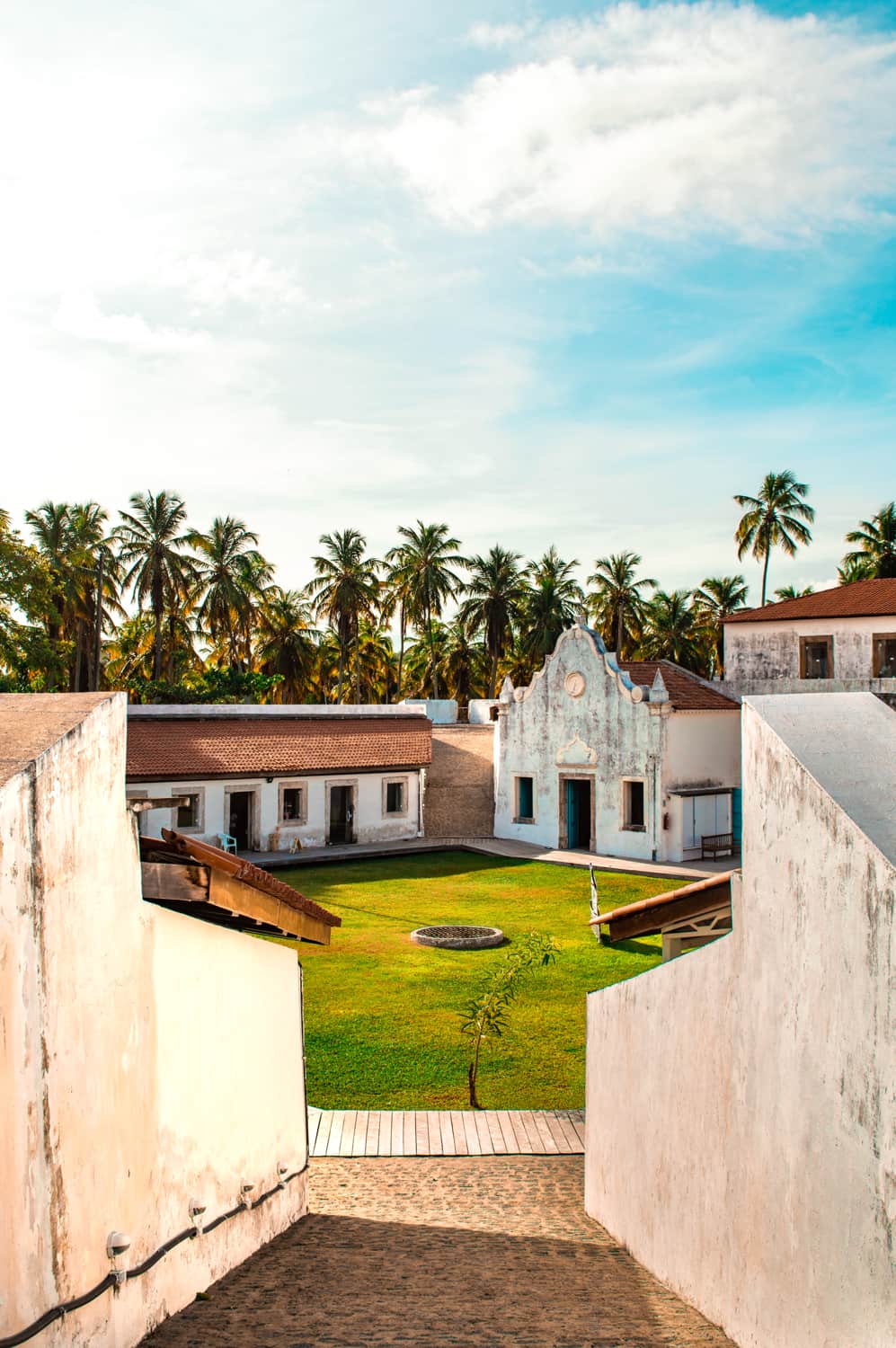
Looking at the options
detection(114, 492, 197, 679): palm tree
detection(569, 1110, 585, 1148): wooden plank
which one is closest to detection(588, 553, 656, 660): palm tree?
detection(114, 492, 197, 679): palm tree

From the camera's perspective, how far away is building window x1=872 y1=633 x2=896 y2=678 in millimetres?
32562

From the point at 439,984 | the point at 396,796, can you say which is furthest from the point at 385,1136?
the point at 396,796

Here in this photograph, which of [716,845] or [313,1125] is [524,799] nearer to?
[716,845]

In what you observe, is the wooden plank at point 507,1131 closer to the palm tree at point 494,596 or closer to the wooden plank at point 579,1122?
the wooden plank at point 579,1122

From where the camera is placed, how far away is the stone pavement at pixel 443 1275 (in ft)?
17.2

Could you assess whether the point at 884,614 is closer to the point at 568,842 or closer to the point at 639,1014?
the point at 568,842

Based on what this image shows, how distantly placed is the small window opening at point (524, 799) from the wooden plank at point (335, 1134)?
20541 mm

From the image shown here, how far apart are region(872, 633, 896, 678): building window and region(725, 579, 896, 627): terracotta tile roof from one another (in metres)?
0.69

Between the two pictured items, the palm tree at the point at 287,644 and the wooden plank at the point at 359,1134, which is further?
the palm tree at the point at 287,644

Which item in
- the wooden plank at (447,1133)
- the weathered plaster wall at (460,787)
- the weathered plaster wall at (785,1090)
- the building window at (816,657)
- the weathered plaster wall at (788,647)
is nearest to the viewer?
the weathered plaster wall at (785,1090)

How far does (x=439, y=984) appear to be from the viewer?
634 inches

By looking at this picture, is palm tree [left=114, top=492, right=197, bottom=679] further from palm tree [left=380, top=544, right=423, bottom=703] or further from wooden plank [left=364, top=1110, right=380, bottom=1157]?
wooden plank [left=364, top=1110, right=380, bottom=1157]

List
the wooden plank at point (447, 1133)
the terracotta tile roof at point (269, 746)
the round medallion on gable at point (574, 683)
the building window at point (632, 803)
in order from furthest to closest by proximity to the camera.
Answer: the round medallion on gable at point (574, 683)
the building window at point (632, 803)
the terracotta tile roof at point (269, 746)
the wooden plank at point (447, 1133)

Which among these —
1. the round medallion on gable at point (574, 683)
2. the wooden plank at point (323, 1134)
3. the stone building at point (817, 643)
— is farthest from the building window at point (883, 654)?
the wooden plank at point (323, 1134)
